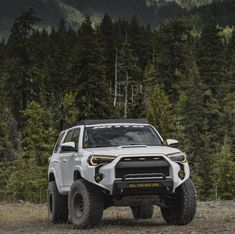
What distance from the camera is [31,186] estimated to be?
4619 cm

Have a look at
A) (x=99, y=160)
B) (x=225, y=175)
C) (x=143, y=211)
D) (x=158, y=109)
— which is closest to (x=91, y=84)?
(x=158, y=109)

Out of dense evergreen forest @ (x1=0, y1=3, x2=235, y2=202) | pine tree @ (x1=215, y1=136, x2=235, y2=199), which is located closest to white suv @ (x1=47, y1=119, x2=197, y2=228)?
dense evergreen forest @ (x1=0, y1=3, x2=235, y2=202)

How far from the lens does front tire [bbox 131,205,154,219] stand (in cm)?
1614

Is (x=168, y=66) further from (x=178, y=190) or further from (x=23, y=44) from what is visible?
(x=178, y=190)

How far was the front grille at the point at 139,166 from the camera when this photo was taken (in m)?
12.5

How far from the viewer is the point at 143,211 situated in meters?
16.2

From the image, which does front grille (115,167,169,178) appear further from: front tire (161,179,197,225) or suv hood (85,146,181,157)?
front tire (161,179,197,225)

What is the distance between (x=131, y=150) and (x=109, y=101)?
4481 centimetres

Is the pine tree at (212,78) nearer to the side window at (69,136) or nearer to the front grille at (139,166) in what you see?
the side window at (69,136)

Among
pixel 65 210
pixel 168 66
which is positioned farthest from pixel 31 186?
pixel 168 66

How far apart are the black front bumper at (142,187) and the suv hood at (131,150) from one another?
0.58m

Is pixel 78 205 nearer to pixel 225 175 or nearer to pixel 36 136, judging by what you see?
pixel 225 175

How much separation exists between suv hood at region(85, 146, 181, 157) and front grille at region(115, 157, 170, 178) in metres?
0.20

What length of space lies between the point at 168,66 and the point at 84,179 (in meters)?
77.1
